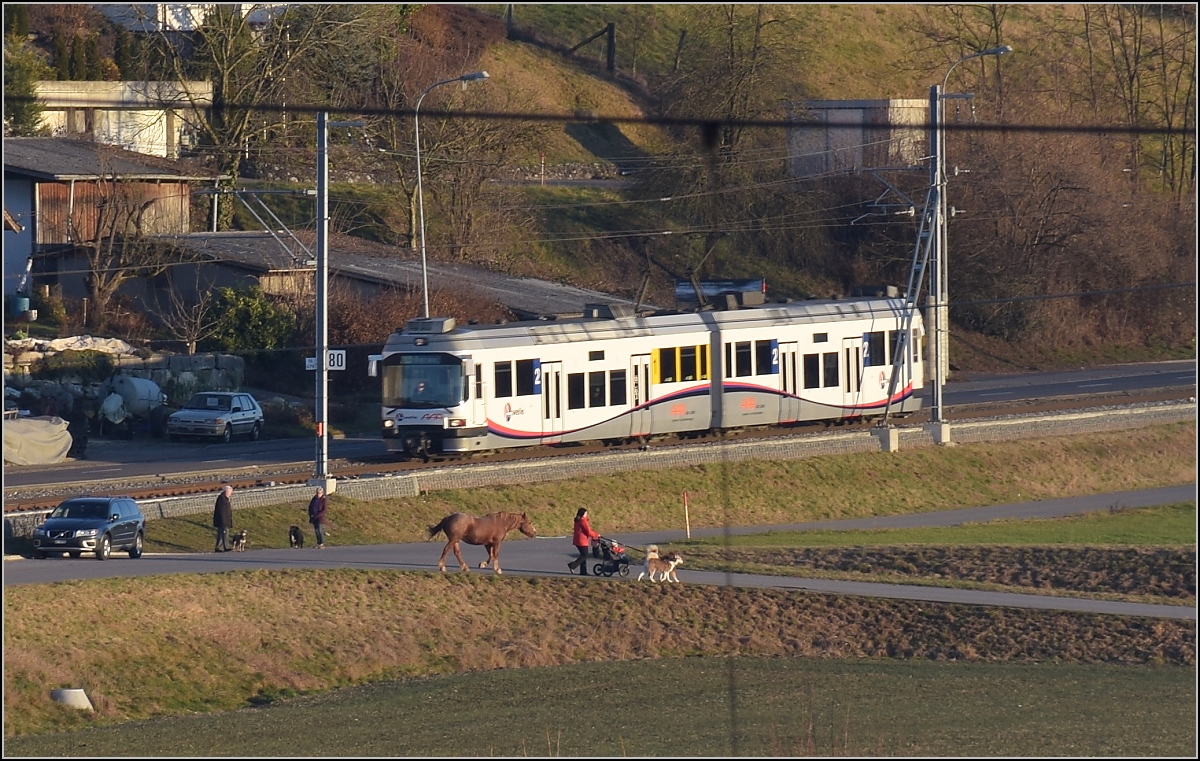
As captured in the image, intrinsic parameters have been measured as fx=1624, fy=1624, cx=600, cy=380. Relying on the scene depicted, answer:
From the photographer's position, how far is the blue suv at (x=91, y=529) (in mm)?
26484

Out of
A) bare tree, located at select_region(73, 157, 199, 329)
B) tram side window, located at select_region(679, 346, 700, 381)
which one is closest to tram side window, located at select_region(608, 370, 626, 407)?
tram side window, located at select_region(679, 346, 700, 381)

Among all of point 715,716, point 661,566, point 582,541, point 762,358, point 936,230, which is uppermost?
point 936,230

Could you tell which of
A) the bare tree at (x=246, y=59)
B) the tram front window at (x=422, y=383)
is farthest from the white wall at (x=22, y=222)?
the tram front window at (x=422, y=383)

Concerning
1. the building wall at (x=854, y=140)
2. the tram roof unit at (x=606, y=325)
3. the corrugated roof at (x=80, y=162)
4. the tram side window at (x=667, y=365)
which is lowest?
the tram side window at (x=667, y=365)

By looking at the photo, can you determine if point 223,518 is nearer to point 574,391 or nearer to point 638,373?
point 574,391

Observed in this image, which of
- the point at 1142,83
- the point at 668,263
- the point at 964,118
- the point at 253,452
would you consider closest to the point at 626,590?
the point at 253,452

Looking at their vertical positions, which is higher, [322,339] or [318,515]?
[322,339]

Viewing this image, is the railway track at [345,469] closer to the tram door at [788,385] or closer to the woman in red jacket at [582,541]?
the tram door at [788,385]

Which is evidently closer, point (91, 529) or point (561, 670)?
point (561, 670)

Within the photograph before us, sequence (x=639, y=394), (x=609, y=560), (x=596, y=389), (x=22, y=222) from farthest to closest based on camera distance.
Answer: (x=22, y=222)
(x=639, y=394)
(x=596, y=389)
(x=609, y=560)

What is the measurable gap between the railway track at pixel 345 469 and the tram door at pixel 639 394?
0.82 m

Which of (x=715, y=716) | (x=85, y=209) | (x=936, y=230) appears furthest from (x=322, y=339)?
(x=85, y=209)

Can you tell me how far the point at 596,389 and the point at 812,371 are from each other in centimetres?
698

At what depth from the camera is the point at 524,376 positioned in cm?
3662
